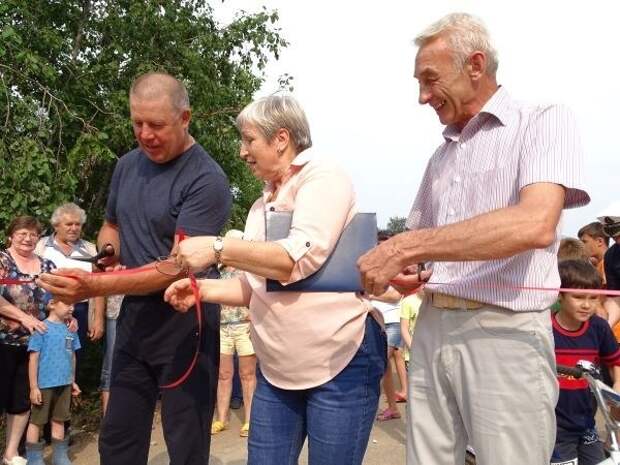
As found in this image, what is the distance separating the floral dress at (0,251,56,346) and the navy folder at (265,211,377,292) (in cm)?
314

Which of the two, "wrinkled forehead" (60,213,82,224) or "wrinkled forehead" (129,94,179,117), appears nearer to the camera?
"wrinkled forehead" (129,94,179,117)

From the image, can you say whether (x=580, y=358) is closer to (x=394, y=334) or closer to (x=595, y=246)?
(x=394, y=334)

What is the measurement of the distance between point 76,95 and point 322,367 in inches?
284

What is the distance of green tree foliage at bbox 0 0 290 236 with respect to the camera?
677cm

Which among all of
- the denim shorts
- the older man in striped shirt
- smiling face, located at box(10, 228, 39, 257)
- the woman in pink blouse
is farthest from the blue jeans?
the denim shorts

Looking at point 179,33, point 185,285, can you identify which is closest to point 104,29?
point 179,33

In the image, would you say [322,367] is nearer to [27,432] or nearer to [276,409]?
[276,409]

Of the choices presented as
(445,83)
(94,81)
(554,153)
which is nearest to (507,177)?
(554,153)

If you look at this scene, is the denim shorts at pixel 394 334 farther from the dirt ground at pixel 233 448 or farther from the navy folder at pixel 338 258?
the navy folder at pixel 338 258

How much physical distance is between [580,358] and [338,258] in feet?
6.66

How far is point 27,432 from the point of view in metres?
5.23

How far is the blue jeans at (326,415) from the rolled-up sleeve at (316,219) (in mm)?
390

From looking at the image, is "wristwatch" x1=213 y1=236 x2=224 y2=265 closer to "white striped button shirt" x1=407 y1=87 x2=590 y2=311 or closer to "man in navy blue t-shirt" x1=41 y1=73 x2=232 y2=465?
"man in navy blue t-shirt" x1=41 y1=73 x2=232 y2=465

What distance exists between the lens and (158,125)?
2875 mm
